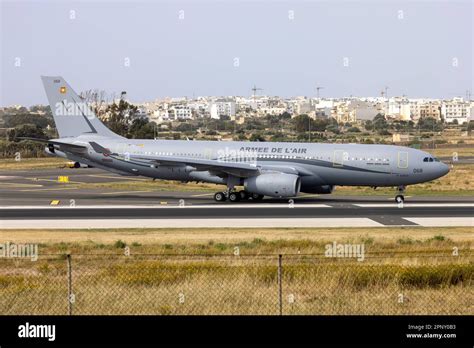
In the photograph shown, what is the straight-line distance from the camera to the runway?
40.7 m

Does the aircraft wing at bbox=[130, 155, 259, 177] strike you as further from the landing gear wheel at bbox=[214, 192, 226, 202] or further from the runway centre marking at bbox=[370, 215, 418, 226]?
the runway centre marking at bbox=[370, 215, 418, 226]

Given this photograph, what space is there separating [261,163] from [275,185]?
2.91 meters

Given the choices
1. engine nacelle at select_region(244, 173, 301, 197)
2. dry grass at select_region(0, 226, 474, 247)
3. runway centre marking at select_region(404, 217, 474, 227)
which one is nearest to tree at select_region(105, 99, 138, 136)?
engine nacelle at select_region(244, 173, 301, 197)

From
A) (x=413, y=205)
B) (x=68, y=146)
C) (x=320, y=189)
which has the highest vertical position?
(x=68, y=146)

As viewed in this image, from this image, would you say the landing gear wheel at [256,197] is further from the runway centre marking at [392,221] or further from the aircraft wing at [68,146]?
the aircraft wing at [68,146]

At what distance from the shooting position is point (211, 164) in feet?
166

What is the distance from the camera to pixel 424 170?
4916 centimetres

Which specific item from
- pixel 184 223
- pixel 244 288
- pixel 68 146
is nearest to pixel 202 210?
pixel 184 223

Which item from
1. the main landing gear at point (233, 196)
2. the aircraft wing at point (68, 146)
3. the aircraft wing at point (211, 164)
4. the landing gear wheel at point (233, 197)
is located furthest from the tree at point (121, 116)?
the landing gear wheel at point (233, 197)

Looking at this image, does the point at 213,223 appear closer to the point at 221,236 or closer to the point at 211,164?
the point at 221,236

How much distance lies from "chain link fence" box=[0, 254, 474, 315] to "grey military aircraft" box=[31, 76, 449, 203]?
22.5 meters
